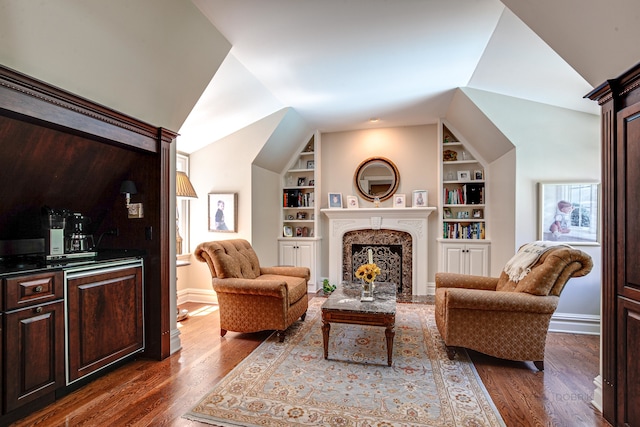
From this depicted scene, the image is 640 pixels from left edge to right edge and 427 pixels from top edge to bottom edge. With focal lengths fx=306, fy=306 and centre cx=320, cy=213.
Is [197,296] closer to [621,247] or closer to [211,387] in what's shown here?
[211,387]

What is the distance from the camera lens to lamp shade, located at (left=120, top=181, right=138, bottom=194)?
2.66 metres

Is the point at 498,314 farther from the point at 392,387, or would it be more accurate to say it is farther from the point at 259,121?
the point at 259,121

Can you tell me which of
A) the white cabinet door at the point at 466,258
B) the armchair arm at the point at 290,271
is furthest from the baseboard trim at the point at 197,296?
the white cabinet door at the point at 466,258

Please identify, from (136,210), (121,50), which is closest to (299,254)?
(136,210)

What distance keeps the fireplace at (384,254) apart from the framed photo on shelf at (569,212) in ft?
6.54

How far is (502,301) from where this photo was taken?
2418 millimetres

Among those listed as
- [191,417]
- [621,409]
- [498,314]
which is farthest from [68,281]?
[621,409]

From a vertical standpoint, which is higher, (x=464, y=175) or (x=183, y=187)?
(x=464, y=175)

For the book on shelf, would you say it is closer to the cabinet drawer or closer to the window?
the window

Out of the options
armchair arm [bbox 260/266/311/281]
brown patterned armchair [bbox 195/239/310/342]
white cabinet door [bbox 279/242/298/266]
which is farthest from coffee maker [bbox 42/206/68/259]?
Answer: white cabinet door [bbox 279/242/298/266]

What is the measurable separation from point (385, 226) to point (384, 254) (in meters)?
0.50

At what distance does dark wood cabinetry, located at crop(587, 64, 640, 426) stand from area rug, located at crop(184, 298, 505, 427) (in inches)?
27.5

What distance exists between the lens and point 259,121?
4461 millimetres

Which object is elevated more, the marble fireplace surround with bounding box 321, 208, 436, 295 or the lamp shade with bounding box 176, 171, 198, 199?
the lamp shade with bounding box 176, 171, 198, 199
